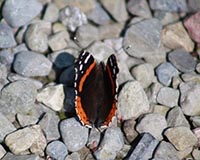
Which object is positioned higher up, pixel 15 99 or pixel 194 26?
pixel 15 99

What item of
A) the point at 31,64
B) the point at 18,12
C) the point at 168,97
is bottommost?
the point at 168,97

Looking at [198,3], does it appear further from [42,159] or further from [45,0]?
[42,159]

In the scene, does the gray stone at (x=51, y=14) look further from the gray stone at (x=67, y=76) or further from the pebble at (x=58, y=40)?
the gray stone at (x=67, y=76)

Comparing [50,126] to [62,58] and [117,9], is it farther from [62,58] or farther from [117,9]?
[117,9]

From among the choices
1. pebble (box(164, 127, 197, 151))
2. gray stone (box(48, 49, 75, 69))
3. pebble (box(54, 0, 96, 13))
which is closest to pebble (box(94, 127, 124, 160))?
pebble (box(164, 127, 197, 151))

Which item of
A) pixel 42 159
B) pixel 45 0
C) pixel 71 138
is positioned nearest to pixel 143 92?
pixel 71 138

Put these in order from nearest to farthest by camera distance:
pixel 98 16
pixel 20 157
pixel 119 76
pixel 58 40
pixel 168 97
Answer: pixel 20 157 < pixel 168 97 < pixel 119 76 < pixel 58 40 < pixel 98 16

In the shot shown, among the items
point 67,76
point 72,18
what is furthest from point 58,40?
point 67,76

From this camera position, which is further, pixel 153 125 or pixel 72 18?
pixel 72 18
